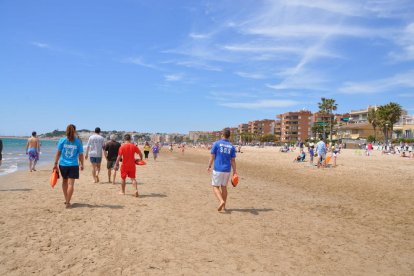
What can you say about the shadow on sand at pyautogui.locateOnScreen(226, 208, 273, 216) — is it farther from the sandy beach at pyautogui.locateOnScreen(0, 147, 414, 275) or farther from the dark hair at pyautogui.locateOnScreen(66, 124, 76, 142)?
the dark hair at pyautogui.locateOnScreen(66, 124, 76, 142)

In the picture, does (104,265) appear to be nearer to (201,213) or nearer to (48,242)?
(48,242)

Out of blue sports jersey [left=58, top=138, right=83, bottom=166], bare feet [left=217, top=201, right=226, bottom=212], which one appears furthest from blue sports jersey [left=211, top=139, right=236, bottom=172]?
blue sports jersey [left=58, top=138, right=83, bottom=166]

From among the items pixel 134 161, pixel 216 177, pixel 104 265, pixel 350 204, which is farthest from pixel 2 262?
pixel 350 204

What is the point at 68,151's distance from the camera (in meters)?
6.84

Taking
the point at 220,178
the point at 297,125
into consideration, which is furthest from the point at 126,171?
the point at 297,125

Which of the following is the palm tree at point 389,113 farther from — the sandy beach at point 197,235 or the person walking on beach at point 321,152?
the sandy beach at point 197,235

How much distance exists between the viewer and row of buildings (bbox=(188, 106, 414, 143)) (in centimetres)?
8500

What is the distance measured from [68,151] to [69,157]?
0.42ft

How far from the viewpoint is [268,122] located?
159375 millimetres

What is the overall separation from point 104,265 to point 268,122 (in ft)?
521

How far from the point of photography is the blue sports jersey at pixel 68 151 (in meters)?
6.76

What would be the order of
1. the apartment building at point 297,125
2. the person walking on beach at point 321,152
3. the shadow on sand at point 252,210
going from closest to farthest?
the shadow on sand at point 252,210, the person walking on beach at point 321,152, the apartment building at point 297,125

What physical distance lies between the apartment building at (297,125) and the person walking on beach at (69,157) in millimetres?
127957

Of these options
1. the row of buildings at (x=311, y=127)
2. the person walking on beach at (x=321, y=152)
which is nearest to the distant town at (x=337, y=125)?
the row of buildings at (x=311, y=127)
